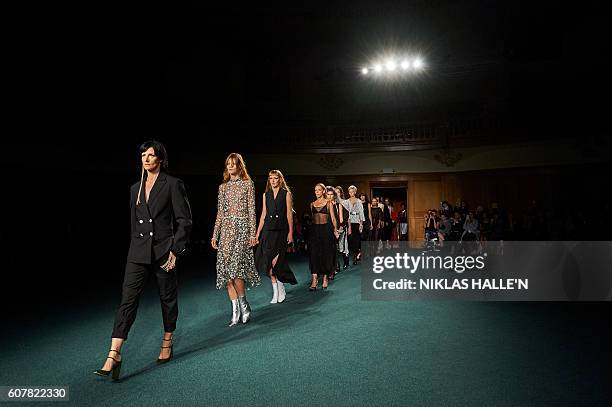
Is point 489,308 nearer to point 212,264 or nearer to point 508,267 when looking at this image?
point 508,267

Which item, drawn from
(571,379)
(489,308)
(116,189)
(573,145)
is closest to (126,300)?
(571,379)

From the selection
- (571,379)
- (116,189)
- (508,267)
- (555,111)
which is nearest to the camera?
(571,379)

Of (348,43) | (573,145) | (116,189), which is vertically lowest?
(116,189)

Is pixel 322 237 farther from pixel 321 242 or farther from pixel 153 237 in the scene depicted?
pixel 153 237

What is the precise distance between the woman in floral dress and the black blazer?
4.11ft

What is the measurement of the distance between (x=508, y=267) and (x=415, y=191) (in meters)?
9.21

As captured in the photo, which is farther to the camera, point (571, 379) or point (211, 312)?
point (211, 312)

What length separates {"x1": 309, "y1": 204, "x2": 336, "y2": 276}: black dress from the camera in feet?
24.7

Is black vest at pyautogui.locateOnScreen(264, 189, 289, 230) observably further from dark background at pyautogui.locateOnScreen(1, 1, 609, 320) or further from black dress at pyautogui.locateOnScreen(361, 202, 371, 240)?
black dress at pyautogui.locateOnScreen(361, 202, 371, 240)

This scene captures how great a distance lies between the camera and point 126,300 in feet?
A: 11.1

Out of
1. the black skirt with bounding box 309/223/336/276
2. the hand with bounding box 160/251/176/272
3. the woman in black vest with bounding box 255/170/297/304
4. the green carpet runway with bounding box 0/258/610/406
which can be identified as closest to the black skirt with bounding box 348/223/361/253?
the black skirt with bounding box 309/223/336/276

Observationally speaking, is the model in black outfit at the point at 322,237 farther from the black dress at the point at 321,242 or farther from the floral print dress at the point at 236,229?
the floral print dress at the point at 236,229

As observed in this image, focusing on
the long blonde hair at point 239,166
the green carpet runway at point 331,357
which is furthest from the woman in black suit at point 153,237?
the long blonde hair at point 239,166

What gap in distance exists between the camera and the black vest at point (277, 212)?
591 centimetres
